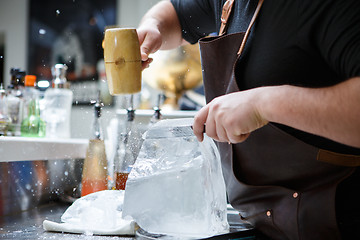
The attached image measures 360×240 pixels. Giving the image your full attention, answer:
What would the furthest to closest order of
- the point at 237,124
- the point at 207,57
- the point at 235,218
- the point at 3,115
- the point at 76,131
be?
1. the point at 76,131
2. the point at 3,115
3. the point at 235,218
4. the point at 207,57
5. the point at 237,124

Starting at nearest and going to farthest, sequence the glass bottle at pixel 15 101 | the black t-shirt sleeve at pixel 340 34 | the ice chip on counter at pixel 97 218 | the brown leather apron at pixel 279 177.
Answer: the black t-shirt sleeve at pixel 340 34
the brown leather apron at pixel 279 177
the ice chip on counter at pixel 97 218
the glass bottle at pixel 15 101

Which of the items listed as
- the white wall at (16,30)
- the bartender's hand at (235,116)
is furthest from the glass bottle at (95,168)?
the white wall at (16,30)

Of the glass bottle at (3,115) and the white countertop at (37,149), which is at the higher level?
the glass bottle at (3,115)

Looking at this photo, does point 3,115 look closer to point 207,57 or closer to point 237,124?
point 207,57

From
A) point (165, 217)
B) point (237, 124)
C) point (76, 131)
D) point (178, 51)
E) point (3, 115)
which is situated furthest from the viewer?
point (76, 131)

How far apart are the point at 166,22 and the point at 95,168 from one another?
22.6 inches

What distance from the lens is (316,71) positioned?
2.97 feet

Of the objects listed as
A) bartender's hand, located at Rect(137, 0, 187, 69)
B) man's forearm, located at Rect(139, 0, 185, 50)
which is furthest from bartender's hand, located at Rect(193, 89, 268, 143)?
man's forearm, located at Rect(139, 0, 185, 50)

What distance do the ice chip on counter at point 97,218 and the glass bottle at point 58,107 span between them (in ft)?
2.56

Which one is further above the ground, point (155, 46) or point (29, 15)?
point (29, 15)

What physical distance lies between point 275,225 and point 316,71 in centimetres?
38

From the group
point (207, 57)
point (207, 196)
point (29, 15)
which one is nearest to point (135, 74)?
point (207, 57)

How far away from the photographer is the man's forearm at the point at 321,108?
75 cm

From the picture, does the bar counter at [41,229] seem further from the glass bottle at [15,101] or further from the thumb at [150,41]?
the thumb at [150,41]
